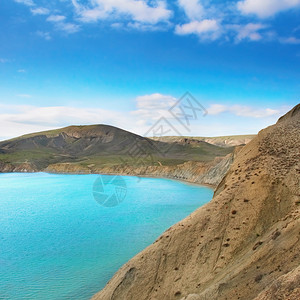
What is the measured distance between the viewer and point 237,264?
12.1m

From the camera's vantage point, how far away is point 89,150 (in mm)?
172000

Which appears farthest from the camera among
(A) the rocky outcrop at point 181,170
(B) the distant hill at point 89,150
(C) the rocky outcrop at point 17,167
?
(B) the distant hill at point 89,150

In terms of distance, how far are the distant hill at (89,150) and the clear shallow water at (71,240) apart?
70.6 meters

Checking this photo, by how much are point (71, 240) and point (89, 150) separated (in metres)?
150

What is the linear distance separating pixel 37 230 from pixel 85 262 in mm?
12176

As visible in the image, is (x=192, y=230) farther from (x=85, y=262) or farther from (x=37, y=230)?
(x=37, y=230)

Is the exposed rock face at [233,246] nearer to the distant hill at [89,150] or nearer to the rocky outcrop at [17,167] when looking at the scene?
the distant hill at [89,150]

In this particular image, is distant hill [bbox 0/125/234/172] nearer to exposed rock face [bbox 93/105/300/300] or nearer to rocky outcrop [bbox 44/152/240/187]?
rocky outcrop [bbox 44/152/240/187]

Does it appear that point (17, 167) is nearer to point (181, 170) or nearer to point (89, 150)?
point (89, 150)

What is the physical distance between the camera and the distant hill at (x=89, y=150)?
416ft

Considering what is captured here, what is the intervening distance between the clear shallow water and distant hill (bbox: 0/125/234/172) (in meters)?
70.6

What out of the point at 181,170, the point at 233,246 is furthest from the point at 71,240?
the point at 181,170

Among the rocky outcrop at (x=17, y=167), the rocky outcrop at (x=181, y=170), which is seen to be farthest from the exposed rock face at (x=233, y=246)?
the rocky outcrop at (x=17, y=167)

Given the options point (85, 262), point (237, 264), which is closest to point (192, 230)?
point (237, 264)
